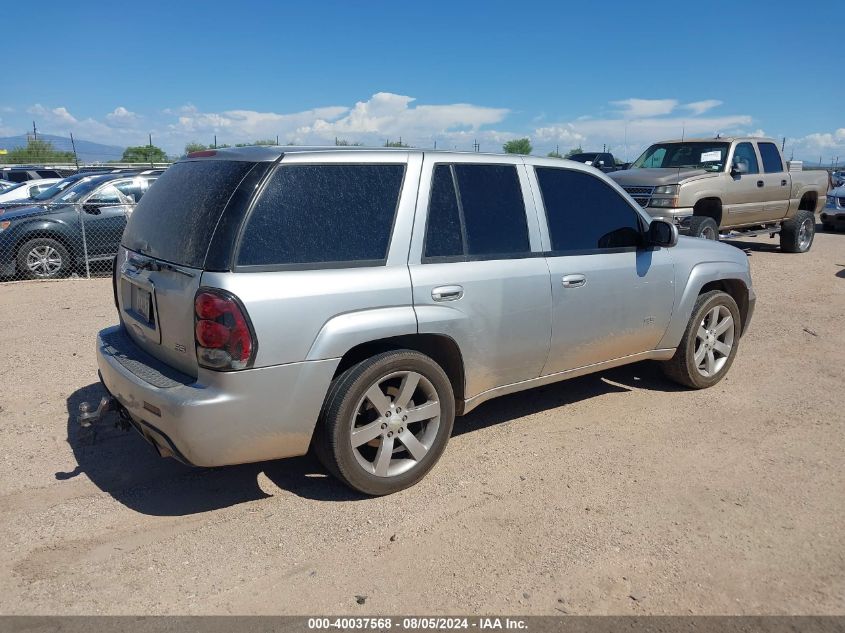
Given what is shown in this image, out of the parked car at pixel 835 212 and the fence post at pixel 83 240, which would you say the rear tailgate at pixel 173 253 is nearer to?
the fence post at pixel 83 240

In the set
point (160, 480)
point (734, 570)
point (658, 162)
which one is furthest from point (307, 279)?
point (658, 162)

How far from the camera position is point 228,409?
3164 millimetres

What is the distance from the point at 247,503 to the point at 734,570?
2.46m

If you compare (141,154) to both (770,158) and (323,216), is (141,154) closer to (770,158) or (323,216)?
Result: (770,158)

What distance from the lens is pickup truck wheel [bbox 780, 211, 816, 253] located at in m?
13.3

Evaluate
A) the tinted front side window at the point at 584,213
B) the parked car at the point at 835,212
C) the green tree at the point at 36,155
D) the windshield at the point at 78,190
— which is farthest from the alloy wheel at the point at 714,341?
the green tree at the point at 36,155

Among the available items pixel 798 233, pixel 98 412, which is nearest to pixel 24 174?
pixel 98 412

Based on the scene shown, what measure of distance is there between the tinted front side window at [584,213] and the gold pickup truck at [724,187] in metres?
5.86

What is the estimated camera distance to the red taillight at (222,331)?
309 cm

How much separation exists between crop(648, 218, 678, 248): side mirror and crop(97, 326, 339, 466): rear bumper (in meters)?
2.60

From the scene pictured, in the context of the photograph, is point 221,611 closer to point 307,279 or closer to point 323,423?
point 323,423

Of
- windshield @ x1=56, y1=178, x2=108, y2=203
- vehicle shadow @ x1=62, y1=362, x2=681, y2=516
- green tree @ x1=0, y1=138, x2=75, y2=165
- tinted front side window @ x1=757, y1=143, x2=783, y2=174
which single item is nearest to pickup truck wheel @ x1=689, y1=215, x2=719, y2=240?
tinted front side window @ x1=757, y1=143, x2=783, y2=174

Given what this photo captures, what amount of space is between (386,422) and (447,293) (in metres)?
0.78

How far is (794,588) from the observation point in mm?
3018
